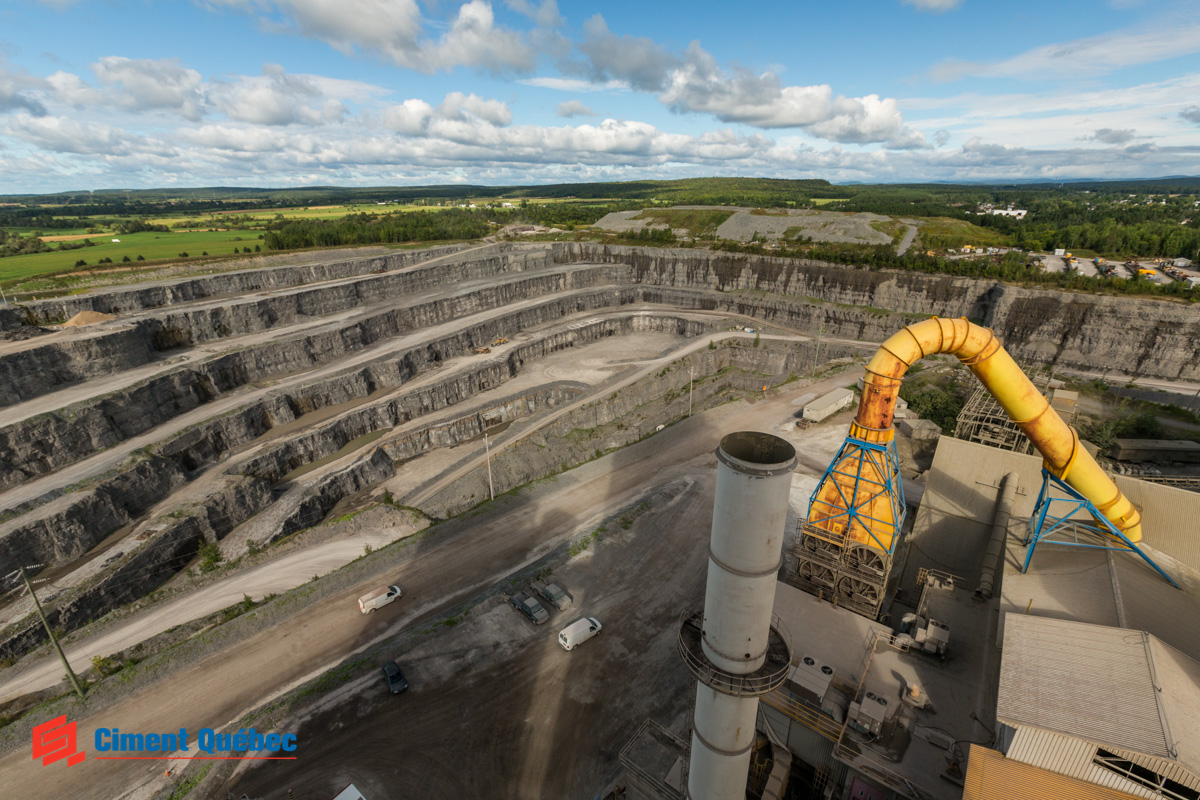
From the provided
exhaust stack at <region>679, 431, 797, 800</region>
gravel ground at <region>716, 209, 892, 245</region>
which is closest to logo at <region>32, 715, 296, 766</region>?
exhaust stack at <region>679, 431, 797, 800</region>

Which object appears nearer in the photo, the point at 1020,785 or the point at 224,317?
the point at 1020,785

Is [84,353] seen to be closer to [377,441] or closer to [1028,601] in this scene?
[377,441]

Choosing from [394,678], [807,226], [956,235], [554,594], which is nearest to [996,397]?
[554,594]

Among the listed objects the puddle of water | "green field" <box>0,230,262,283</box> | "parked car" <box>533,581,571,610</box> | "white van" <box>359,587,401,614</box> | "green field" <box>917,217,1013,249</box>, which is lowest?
the puddle of water

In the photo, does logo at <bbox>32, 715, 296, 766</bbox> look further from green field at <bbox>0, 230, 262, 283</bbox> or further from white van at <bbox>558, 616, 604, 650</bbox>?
green field at <bbox>0, 230, 262, 283</bbox>

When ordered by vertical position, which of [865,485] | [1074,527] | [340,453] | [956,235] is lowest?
[340,453]

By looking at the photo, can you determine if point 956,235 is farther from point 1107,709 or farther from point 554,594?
point 554,594

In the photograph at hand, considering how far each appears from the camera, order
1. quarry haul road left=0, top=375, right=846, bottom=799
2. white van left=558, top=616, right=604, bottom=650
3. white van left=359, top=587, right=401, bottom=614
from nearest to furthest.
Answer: quarry haul road left=0, top=375, right=846, bottom=799
white van left=558, top=616, right=604, bottom=650
white van left=359, top=587, right=401, bottom=614
